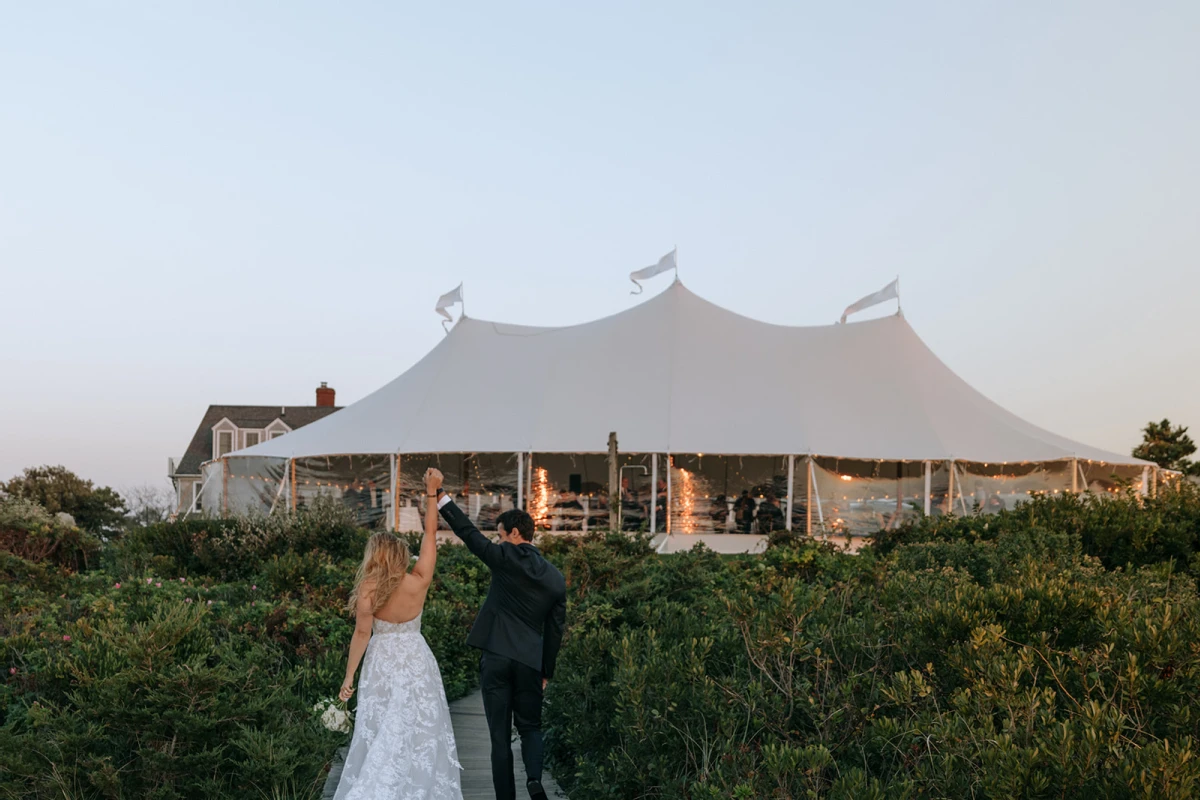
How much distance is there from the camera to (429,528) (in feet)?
16.5

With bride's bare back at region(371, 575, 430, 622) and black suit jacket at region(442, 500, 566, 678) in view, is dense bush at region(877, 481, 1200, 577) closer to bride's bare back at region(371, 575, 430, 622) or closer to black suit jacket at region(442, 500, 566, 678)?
black suit jacket at region(442, 500, 566, 678)

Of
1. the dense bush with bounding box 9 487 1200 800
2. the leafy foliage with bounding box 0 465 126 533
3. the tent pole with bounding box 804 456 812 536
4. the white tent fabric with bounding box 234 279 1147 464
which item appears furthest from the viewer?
the leafy foliage with bounding box 0 465 126 533

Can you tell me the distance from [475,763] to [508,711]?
3.70ft

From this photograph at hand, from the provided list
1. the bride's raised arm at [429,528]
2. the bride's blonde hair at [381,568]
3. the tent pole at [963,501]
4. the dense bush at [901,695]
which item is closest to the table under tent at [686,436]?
the tent pole at [963,501]

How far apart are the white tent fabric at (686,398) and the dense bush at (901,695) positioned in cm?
1354

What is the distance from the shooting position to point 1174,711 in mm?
3336

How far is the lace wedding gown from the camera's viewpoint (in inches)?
194

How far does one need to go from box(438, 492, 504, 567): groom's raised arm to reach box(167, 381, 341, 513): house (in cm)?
3026

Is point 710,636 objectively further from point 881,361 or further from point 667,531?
point 881,361

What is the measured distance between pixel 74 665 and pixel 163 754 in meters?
1.03

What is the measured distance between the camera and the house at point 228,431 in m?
34.6

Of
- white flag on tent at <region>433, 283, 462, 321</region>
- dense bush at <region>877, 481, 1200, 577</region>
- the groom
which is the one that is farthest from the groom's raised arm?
white flag on tent at <region>433, 283, 462, 321</region>

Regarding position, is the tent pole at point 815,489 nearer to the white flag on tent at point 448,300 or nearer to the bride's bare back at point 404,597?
the white flag on tent at point 448,300

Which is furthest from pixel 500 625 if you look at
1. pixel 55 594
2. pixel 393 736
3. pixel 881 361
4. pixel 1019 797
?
pixel 881 361
